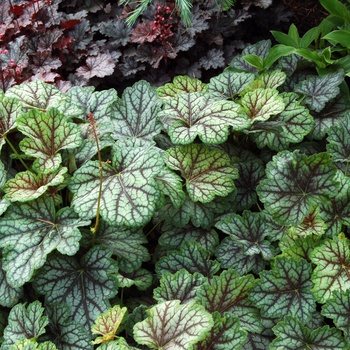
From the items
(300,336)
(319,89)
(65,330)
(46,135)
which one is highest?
(46,135)

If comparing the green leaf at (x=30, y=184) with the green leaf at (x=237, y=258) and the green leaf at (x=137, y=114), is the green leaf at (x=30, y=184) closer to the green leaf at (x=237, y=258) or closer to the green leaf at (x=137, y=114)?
the green leaf at (x=137, y=114)

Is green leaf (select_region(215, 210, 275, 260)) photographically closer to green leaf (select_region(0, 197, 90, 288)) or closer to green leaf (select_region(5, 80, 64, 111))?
green leaf (select_region(0, 197, 90, 288))

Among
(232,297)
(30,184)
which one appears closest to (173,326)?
(232,297)

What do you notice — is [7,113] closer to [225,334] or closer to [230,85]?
[230,85]

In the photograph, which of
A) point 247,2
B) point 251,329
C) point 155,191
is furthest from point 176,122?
point 247,2

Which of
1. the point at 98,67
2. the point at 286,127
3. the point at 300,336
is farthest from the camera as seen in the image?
the point at 98,67

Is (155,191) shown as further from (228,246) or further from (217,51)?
(217,51)

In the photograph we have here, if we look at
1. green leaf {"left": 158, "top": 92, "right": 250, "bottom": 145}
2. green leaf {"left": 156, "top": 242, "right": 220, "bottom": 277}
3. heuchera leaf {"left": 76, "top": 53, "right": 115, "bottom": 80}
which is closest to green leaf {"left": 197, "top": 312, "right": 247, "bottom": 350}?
green leaf {"left": 156, "top": 242, "right": 220, "bottom": 277}
